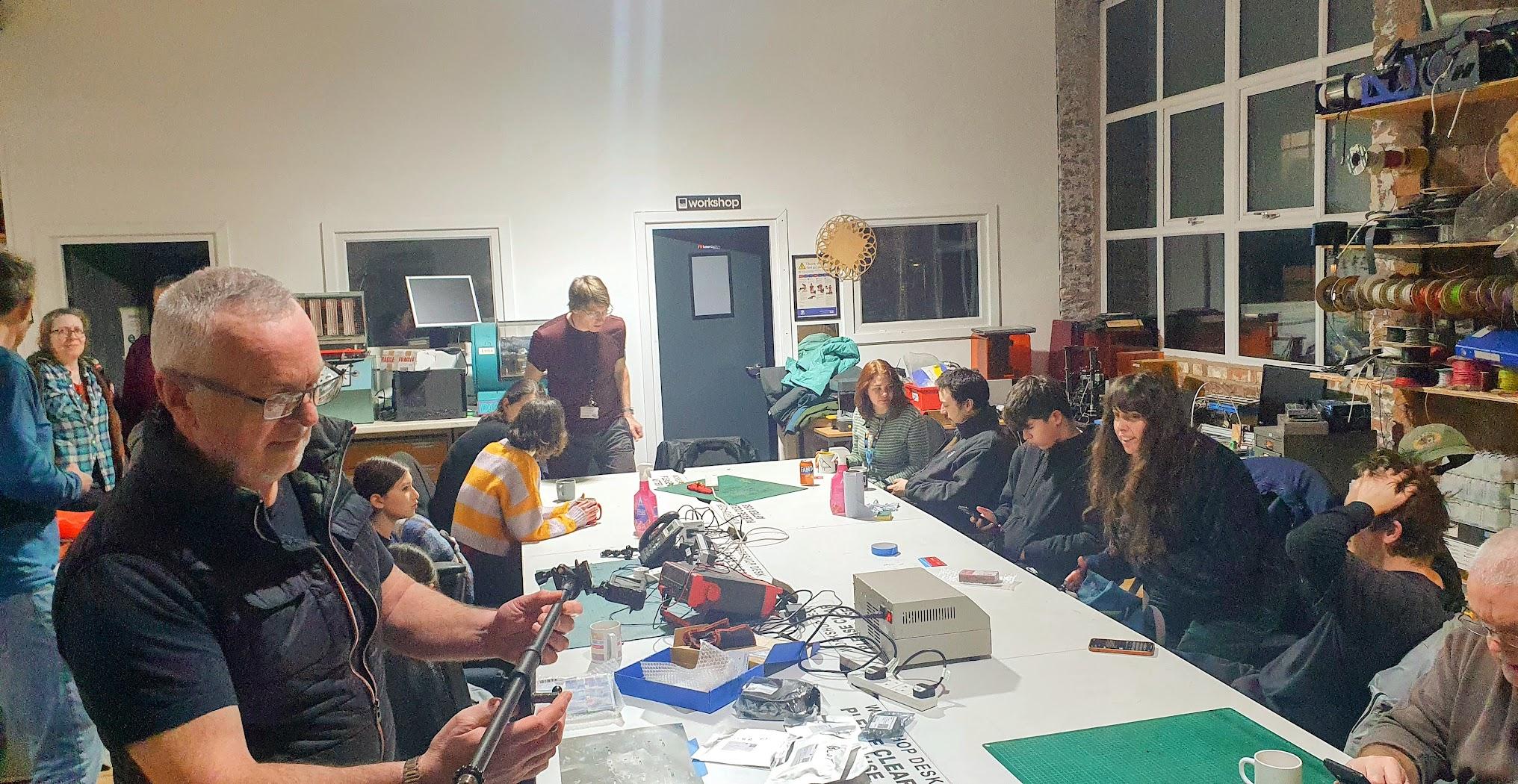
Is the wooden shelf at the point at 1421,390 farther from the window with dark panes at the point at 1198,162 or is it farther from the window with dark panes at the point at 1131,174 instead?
the window with dark panes at the point at 1131,174

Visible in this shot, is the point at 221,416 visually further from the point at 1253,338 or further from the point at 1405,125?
the point at 1253,338

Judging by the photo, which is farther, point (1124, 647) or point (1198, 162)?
point (1198, 162)

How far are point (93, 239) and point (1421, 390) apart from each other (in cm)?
676

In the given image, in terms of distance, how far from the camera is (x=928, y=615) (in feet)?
8.17

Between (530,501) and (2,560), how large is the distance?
59.5 inches

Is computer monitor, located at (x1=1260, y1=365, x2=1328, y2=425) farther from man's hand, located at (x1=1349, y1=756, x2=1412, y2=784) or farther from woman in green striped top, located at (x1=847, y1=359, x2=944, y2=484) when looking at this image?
man's hand, located at (x1=1349, y1=756, x2=1412, y2=784)

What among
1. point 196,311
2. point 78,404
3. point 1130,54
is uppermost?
point 1130,54

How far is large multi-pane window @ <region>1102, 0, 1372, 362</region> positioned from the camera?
5.33 meters

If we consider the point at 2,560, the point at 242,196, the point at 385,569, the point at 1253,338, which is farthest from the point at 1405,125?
the point at 242,196

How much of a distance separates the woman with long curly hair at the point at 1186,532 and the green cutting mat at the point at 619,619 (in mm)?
1444

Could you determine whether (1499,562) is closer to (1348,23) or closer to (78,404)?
(78,404)

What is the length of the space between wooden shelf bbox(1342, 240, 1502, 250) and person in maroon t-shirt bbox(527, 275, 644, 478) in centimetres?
348

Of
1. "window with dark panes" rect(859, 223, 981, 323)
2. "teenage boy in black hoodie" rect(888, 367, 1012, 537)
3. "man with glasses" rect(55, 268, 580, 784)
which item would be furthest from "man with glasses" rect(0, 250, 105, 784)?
"window with dark panes" rect(859, 223, 981, 323)

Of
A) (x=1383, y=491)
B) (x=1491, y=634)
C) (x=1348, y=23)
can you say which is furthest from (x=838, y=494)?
(x=1348, y=23)
